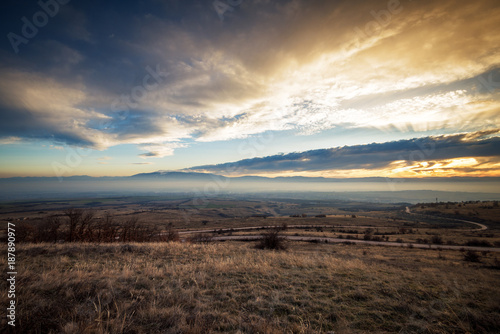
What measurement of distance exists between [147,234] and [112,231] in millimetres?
5336

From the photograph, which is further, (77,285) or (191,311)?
(77,285)

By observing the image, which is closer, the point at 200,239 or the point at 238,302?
the point at 238,302

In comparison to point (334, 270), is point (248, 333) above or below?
above

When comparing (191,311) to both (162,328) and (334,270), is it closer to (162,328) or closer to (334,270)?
(162,328)

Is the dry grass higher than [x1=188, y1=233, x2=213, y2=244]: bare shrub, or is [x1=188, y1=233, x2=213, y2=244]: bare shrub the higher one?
the dry grass

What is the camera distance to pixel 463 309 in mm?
6172

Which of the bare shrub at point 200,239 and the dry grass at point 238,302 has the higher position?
the dry grass at point 238,302

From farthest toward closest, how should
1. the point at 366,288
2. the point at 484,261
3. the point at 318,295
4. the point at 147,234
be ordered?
the point at 147,234 → the point at 484,261 → the point at 366,288 → the point at 318,295

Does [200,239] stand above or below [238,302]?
below

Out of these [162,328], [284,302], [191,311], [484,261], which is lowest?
[484,261]

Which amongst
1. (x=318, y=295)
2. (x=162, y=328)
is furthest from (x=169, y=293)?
(x=318, y=295)

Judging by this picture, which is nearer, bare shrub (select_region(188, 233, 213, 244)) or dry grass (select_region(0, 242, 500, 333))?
dry grass (select_region(0, 242, 500, 333))

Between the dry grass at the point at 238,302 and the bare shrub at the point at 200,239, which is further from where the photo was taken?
the bare shrub at the point at 200,239

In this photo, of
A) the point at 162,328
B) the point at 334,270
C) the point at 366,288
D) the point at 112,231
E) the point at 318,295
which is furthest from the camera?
the point at 112,231
